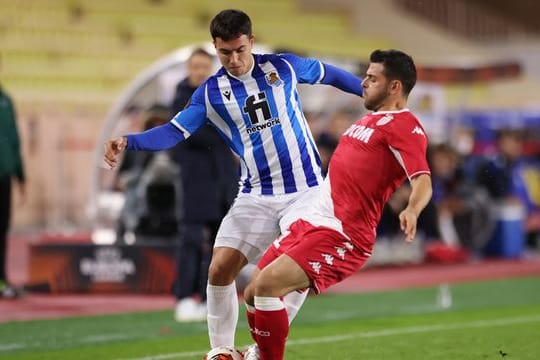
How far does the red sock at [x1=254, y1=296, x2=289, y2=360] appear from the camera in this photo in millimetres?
5918

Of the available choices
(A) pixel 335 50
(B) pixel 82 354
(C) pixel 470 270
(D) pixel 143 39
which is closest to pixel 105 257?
(B) pixel 82 354

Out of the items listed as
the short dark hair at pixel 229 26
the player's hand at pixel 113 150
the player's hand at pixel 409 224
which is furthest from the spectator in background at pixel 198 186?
the player's hand at pixel 409 224

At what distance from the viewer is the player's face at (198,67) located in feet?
31.1

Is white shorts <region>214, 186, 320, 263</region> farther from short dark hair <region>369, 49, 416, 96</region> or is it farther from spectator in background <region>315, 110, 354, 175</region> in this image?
spectator in background <region>315, 110, 354, 175</region>

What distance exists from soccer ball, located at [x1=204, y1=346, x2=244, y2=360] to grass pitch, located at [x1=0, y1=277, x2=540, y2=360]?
0.82 meters

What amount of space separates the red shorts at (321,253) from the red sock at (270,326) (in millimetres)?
207

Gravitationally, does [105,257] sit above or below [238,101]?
below

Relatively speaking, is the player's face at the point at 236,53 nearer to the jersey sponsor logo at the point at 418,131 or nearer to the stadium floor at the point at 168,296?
the jersey sponsor logo at the point at 418,131

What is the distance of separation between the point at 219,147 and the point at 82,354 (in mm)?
2725

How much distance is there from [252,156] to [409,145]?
1.22 m

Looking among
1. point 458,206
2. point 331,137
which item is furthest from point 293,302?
point 458,206

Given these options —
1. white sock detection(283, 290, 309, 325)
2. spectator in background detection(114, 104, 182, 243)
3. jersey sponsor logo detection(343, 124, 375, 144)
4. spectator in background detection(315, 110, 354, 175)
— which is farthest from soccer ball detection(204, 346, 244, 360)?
spectator in background detection(315, 110, 354, 175)

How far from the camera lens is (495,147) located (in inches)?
750

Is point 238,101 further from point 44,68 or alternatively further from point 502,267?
point 44,68
